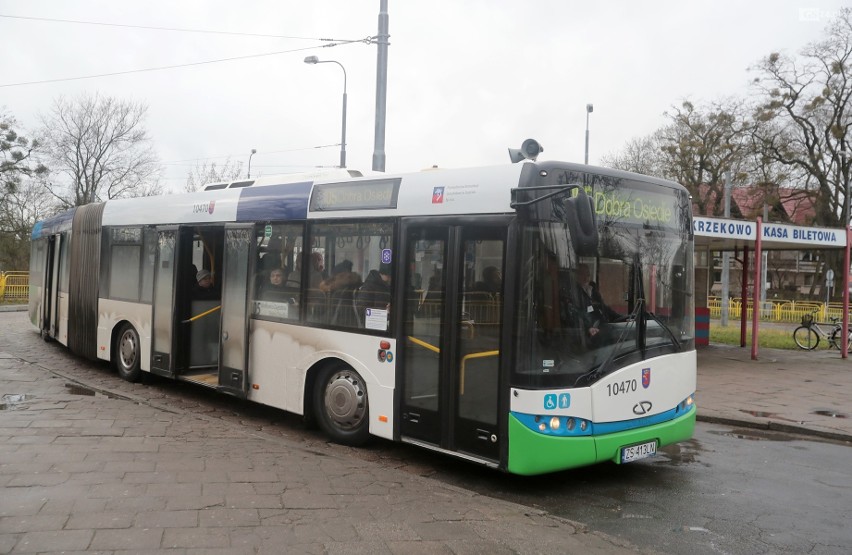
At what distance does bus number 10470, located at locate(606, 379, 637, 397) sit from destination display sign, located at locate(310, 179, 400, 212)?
2.66 meters

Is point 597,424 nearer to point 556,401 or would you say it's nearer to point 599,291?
point 556,401

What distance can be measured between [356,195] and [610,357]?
3.09 m

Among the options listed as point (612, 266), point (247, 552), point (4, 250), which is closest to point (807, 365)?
point (612, 266)

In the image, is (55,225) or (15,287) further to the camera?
(15,287)

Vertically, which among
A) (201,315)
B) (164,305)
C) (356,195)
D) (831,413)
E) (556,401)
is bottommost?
(831,413)

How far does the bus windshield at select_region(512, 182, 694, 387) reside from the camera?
19.7 ft

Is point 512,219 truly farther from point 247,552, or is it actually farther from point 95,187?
point 95,187

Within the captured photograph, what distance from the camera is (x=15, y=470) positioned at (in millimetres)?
5809

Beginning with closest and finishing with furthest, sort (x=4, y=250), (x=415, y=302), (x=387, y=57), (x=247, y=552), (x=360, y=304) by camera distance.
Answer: (x=247, y=552)
(x=415, y=302)
(x=360, y=304)
(x=387, y=57)
(x=4, y=250)

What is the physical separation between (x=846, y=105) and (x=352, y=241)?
4024 centimetres

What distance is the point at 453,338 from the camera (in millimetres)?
6527

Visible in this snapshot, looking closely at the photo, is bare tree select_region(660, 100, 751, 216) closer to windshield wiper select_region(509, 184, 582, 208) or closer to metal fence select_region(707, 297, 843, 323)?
metal fence select_region(707, 297, 843, 323)

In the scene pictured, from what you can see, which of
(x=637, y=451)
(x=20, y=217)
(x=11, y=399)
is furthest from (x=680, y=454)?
(x=20, y=217)

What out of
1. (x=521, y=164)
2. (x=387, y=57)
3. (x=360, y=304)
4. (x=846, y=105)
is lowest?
(x=360, y=304)
